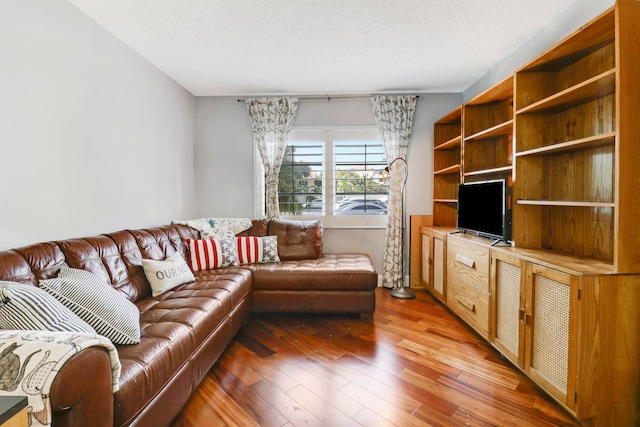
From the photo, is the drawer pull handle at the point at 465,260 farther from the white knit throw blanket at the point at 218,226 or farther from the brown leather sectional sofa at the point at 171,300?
the white knit throw blanket at the point at 218,226

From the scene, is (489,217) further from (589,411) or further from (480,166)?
(589,411)

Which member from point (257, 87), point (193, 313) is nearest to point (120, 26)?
point (257, 87)

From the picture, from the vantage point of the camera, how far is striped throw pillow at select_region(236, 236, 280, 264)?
10.9 feet

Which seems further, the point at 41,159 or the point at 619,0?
the point at 41,159

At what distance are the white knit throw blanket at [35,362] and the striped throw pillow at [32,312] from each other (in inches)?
4.3

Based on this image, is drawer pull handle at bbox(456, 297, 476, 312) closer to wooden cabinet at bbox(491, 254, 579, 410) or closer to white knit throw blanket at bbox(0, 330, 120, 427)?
wooden cabinet at bbox(491, 254, 579, 410)

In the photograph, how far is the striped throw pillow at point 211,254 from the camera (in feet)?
10.1

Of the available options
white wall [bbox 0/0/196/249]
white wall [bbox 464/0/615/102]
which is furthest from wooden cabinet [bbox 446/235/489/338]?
white wall [bbox 0/0/196/249]

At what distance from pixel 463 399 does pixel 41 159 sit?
288 centimetres

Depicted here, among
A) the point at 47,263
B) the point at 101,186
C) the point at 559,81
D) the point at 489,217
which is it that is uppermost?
the point at 559,81

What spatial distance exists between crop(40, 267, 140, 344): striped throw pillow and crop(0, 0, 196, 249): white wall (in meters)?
0.56

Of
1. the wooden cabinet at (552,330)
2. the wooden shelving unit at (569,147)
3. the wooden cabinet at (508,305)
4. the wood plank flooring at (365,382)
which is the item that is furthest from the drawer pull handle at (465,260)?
the wooden cabinet at (552,330)

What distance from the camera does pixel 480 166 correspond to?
3.26 meters

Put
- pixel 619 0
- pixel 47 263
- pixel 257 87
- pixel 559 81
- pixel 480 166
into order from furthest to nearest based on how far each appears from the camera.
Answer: pixel 257 87, pixel 480 166, pixel 559 81, pixel 47 263, pixel 619 0
